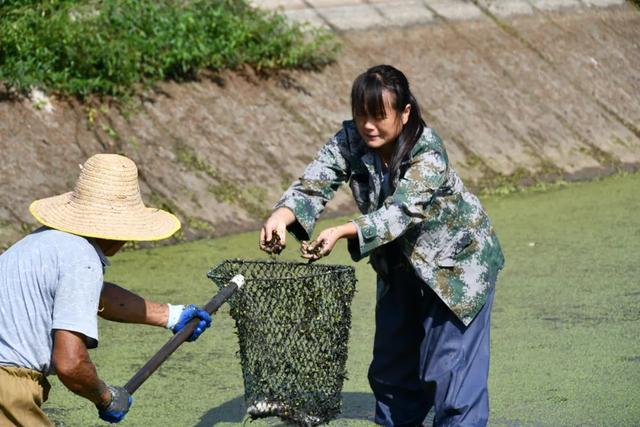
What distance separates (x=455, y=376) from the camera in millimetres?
4113

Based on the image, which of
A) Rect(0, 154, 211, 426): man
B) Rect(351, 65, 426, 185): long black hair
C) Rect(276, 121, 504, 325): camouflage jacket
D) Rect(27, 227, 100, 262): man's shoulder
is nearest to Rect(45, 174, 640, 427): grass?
Rect(276, 121, 504, 325): camouflage jacket

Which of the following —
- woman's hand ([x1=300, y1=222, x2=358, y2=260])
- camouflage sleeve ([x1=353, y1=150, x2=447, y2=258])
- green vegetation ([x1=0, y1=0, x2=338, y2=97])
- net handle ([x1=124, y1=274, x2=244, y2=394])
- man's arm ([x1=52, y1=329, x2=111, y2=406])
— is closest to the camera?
man's arm ([x1=52, y1=329, x2=111, y2=406])

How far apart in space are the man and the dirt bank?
11.6 feet

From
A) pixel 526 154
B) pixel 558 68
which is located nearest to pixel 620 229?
pixel 526 154

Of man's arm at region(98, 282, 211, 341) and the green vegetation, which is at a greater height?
man's arm at region(98, 282, 211, 341)

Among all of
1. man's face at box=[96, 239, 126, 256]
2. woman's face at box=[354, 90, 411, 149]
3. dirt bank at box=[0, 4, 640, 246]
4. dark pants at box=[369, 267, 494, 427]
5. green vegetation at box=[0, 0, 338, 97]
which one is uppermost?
man's face at box=[96, 239, 126, 256]

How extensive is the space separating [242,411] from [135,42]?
4.10 m

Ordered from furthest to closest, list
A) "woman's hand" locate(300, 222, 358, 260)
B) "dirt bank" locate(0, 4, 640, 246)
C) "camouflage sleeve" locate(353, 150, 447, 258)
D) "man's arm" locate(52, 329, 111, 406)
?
"dirt bank" locate(0, 4, 640, 246)
"camouflage sleeve" locate(353, 150, 447, 258)
"woman's hand" locate(300, 222, 358, 260)
"man's arm" locate(52, 329, 111, 406)

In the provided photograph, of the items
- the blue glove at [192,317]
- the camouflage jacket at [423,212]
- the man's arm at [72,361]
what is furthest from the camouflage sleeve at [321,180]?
the man's arm at [72,361]

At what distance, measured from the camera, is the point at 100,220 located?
3240 millimetres

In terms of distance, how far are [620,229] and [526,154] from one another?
5.61 ft

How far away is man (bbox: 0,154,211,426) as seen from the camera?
10.2 ft

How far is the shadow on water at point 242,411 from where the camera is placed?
4.66m

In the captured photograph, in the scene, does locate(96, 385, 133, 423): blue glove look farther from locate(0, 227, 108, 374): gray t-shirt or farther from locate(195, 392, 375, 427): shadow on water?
locate(195, 392, 375, 427): shadow on water
